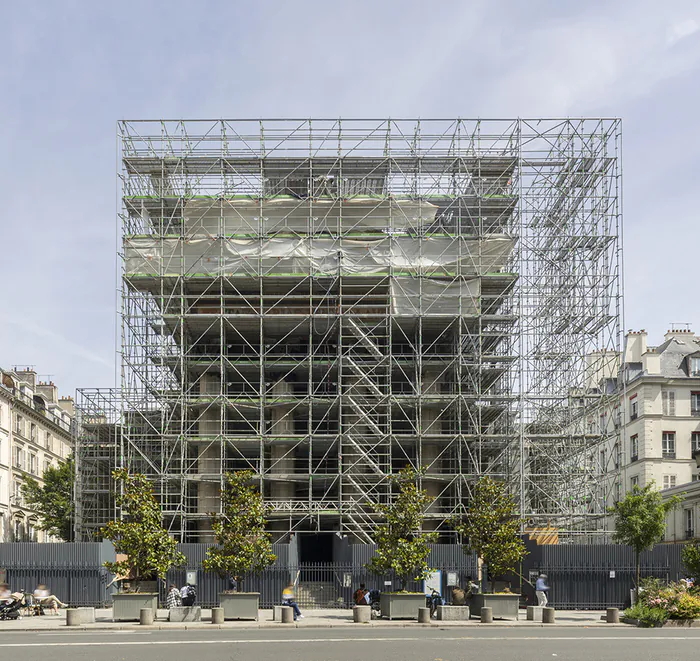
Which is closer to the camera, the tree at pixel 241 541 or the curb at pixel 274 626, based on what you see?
the curb at pixel 274 626

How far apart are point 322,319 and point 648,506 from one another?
777 inches

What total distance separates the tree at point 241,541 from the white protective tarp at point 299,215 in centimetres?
1733

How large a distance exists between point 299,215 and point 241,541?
20.8 meters

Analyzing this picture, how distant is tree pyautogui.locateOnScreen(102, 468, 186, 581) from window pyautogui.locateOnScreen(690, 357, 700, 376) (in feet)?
150

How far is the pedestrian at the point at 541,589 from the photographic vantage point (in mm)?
37469

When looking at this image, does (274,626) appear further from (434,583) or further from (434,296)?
(434,296)

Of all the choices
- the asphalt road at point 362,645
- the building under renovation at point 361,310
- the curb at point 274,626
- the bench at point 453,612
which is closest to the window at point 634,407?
the building under renovation at point 361,310

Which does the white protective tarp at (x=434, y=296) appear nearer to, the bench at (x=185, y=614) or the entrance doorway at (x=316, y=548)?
the entrance doorway at (x=316, y=548)

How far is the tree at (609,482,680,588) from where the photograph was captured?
36.3 meters

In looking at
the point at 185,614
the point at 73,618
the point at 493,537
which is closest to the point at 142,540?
the point at 185,614

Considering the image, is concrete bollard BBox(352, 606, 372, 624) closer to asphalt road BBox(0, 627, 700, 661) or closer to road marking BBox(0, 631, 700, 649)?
asphalt road BBox(0, 627, 700, 661)

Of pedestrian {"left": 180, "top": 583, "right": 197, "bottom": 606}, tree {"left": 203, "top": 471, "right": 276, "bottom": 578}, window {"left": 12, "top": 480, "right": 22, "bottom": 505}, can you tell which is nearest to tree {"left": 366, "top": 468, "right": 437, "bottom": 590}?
tree {"left": 203, "top": 471, "right": 276, "bottom": 578}

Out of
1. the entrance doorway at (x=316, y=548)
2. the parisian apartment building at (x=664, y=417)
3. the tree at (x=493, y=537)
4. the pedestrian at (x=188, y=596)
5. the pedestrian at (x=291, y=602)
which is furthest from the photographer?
the parisian apartment building at (x=664, y=417)

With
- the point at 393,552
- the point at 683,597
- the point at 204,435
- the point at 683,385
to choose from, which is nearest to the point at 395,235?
the point at 204,435
